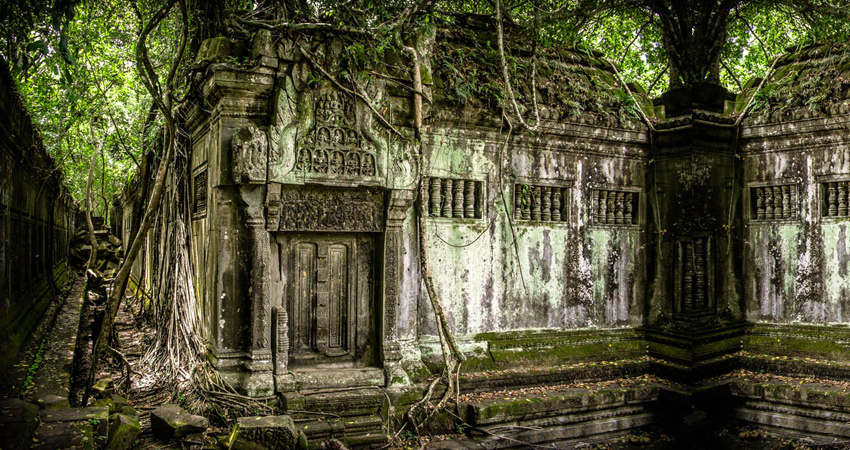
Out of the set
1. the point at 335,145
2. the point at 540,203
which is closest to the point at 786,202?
the point at 540,203

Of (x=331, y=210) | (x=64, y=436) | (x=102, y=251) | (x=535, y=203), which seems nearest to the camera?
(x=64, y=436)

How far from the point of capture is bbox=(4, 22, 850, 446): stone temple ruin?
553 centimetres

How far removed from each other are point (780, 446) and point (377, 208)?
512cm

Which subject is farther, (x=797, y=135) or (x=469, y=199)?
(x=797, y=135)

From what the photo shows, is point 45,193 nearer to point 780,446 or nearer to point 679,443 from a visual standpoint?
point 679,443

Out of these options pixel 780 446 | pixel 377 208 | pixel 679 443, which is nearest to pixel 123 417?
pixel 377 208

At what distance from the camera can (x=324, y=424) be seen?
516 cm

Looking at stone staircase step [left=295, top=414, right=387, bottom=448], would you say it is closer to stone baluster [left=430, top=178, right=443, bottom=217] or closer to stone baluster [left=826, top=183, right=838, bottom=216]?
stone baluster [left=430, top=178, right=443, bottom=217]

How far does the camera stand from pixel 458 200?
264 inches

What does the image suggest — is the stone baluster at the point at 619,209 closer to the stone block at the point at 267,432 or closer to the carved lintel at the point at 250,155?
the carved lintel at the point at 250,155

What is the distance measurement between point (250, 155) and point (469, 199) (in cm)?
258

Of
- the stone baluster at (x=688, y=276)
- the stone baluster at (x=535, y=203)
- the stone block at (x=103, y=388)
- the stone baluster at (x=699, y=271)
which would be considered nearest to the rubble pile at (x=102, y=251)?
the stone block at (x=103, y=388)

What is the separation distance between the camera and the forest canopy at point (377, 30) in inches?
212

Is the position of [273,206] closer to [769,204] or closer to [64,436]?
[64,436]
